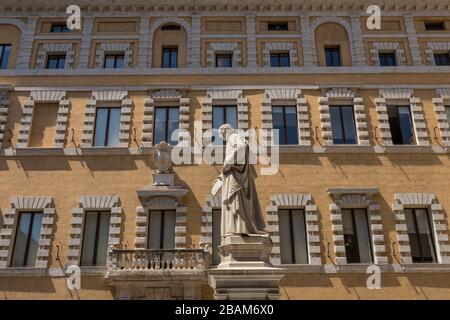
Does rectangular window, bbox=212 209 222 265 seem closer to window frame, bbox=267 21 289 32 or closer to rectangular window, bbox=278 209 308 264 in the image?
rectangular window, bbox=278 209 308 264

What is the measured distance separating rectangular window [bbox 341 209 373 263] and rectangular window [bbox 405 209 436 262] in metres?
1.81

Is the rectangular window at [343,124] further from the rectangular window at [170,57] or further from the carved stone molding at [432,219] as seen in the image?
the rectangular window at [170,57]

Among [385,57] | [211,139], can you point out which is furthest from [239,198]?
[385,57]

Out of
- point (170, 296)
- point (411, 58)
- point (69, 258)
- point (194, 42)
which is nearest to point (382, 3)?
point (411, 58)

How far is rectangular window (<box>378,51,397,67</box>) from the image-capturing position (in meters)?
22.8

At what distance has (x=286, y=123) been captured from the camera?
21.4 meters

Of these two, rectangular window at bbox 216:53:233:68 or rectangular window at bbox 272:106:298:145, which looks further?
rectangular window at bbox 216:53:233:68

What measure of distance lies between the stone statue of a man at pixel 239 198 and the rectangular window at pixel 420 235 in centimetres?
1122

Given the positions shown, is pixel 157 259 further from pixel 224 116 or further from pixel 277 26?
pixel 277 26

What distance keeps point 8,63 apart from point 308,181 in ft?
51.8

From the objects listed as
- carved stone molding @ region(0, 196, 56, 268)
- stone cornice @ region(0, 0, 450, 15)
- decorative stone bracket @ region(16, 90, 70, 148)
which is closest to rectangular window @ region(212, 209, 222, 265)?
carved stone molding @ region(0, 196, 56, 268)

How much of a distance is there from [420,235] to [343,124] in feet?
19.7

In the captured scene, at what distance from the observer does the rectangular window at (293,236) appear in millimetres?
18750

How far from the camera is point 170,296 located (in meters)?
17.2
